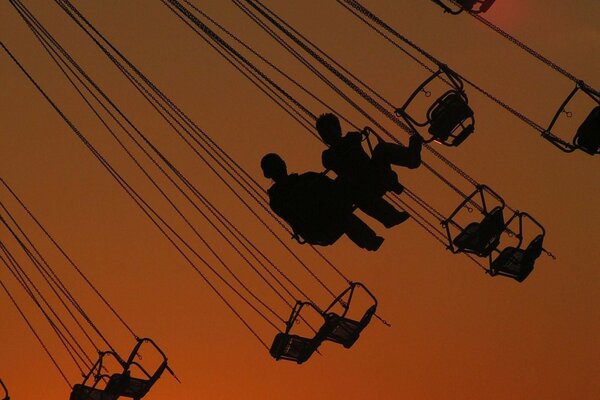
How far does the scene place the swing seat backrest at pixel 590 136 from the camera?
12562 millimetres

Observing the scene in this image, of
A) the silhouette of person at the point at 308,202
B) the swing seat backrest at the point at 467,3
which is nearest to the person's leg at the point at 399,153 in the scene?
the silhouette of person at the point at 308,202

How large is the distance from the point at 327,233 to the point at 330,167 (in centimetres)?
90

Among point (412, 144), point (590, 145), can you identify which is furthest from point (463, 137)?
point (590, 145)

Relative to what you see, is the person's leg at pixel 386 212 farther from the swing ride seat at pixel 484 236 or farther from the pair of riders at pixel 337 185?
the swing ride seat at pixel 484 236

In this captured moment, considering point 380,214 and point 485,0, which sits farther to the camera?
point 380,214

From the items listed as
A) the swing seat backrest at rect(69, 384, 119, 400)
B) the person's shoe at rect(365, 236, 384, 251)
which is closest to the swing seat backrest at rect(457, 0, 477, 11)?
the person's shoe at rect(365, 236, 384, 251)

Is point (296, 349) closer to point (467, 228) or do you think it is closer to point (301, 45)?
point (467, 228)

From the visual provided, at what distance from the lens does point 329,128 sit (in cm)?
1327

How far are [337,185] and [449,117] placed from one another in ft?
5.09

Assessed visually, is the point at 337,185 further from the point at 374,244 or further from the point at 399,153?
the point at 374,244

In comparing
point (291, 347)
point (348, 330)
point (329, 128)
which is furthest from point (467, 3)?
point (291, 347)

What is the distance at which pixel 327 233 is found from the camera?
1371 centimetres

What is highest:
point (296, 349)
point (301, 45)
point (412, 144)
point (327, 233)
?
point (301, 45)

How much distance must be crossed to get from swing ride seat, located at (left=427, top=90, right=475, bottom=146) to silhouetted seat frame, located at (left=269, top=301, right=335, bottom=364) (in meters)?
3.19
